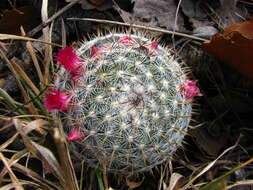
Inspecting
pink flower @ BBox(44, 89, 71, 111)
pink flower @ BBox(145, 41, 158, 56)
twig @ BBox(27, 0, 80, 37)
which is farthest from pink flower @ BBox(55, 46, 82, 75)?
twig @ BBox(27, 0, 80, 37)

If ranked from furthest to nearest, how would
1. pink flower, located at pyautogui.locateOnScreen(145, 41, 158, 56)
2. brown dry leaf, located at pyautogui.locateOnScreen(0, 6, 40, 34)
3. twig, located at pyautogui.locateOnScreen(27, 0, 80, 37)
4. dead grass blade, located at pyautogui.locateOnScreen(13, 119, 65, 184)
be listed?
brown dry leaf, located at pyautogui.locateOnScreen(0, 6, 40, 34), twig, located at pyautogui.locateOnScreen(27, 0, 80, 37), pink flower, located at pyautogui.locateOnScreen(145, 41, 158, 56), dead grass blade, located at pyautogui.locateOnScreen(13, 119, 65, 184)

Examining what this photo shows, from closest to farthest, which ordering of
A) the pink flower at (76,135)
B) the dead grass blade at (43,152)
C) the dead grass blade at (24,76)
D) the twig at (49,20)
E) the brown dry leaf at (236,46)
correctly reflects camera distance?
the dead grass blade at (43,152) < the pink flower at (76,135) < the brown dry leaf at (236,46) < the dead grass blade at (24,76) < the twig at (49,20)

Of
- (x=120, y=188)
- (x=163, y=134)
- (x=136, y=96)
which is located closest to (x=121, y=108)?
(x=136, y=96)

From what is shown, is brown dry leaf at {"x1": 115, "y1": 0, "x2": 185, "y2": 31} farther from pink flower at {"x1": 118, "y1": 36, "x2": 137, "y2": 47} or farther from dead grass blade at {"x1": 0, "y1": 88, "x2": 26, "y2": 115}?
dead grass blade at {"x1": 0, "y1": 88, "x2": 26, "y2": 115}

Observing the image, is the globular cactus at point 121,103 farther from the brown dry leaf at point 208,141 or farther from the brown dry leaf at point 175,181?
the brown dry leaf at point 208,141

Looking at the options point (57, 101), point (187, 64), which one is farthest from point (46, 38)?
point (187, 64)

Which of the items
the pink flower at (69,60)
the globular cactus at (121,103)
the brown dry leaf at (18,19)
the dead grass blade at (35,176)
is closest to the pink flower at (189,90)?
the globular cactus at (121,103)

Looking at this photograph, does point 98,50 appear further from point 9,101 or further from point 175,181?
point 175,181
